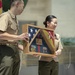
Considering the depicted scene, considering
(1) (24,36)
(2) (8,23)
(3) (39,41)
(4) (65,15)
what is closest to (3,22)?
(2) (8,23)

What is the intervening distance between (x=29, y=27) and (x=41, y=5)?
174 centimetres

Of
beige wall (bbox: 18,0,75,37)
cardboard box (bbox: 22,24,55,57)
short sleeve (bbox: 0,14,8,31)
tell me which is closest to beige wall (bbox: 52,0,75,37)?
beige wall (bbox: 18,0,75,37)

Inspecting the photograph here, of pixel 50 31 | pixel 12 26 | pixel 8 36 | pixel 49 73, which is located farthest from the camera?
pixel 49 73

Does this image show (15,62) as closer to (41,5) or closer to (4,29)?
(4,29)

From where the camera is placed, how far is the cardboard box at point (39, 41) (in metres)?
1.82

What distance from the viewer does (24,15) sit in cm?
340

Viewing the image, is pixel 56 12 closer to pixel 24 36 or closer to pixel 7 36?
pixel 24 36

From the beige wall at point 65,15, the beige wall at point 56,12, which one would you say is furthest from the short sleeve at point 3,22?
the beige wall at point 65,15

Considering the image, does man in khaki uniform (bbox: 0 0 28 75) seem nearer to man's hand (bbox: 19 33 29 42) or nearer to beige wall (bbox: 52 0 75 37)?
man's hand (bbox: 19 33 29 42)

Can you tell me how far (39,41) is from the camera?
1996 millimetres

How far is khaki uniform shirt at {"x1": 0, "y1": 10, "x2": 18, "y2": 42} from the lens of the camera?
1.71 m

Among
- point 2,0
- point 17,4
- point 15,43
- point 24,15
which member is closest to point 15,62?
point 15,43

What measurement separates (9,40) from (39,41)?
0.36m

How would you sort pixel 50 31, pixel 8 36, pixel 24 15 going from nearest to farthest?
pixel 8 36
pixel 50 31
pixel 24 15
